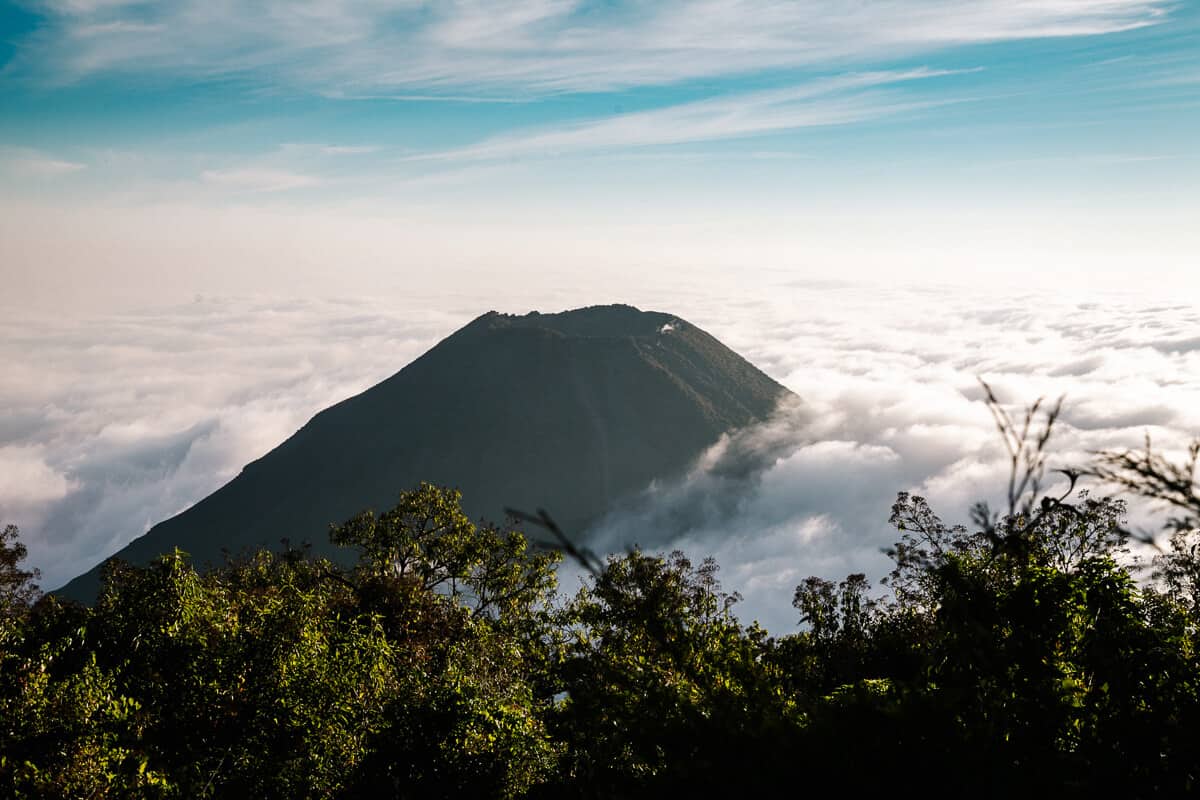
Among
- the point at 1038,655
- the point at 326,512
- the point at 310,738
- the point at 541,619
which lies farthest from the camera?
the point at 326,512

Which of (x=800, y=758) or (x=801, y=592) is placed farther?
(x=801, y=592)

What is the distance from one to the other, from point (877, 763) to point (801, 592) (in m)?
33.7

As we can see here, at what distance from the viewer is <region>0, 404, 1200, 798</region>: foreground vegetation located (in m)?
10.6

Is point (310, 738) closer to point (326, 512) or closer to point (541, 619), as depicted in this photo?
point (541, 619)

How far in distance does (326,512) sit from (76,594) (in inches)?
1963

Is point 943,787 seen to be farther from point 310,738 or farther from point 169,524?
point 169,524

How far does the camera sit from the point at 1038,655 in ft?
58.3

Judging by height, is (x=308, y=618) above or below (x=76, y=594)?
above

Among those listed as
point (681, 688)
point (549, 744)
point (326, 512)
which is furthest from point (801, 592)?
point (326, 512)

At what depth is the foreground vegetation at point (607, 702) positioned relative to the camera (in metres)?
10.6

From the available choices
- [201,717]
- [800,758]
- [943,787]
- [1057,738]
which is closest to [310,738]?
[201,717]

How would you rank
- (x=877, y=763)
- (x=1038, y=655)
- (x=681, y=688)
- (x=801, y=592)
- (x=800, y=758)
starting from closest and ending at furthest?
(x=800, y=758) < (x=877, y=763) < (x=681, y=688) < (x=1038, y=655) < (x=801, y=592)

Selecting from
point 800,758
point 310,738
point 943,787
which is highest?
point 800,758

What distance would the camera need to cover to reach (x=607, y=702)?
12164mm
